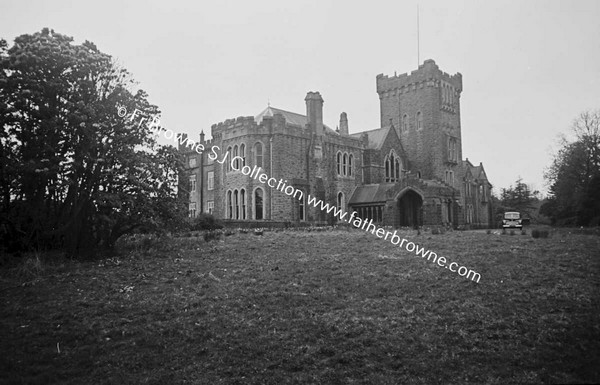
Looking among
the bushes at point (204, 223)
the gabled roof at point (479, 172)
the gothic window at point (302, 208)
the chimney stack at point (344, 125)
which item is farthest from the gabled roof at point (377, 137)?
the bushes at point (204, 223)

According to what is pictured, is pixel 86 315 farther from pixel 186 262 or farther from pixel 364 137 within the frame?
pixel 364 137

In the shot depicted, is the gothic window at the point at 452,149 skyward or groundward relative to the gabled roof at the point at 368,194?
skyward

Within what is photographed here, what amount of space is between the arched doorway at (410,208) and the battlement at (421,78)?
42.2 feet

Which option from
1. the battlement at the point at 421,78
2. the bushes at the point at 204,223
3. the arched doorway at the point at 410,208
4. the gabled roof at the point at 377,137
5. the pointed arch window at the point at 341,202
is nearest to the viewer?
the bushes at the point at 204,223

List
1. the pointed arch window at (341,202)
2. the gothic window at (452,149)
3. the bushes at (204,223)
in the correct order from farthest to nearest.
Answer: the gothic window at (452,149), the pointed arch window at (341,202), the bushes at (204,223)

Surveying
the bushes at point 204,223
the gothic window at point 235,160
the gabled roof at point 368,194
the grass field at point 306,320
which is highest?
the gothic window at point 235,160

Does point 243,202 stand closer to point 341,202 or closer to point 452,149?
point 341,202

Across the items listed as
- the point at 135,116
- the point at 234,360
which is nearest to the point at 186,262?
the point at 135,116

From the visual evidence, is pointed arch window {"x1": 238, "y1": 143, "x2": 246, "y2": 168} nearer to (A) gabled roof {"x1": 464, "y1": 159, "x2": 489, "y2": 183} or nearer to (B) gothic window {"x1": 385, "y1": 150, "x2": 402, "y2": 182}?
(B) gothic window {"x1": 385, "y1": 150, "x2": 402, "y2": 182}

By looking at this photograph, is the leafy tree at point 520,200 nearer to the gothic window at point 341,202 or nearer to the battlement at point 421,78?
the battlement at point 421,78

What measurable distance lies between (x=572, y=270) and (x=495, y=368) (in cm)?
708

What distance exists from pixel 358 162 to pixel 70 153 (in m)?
27.7

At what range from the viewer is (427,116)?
47.1 metres

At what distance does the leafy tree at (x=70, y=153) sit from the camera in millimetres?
18047
